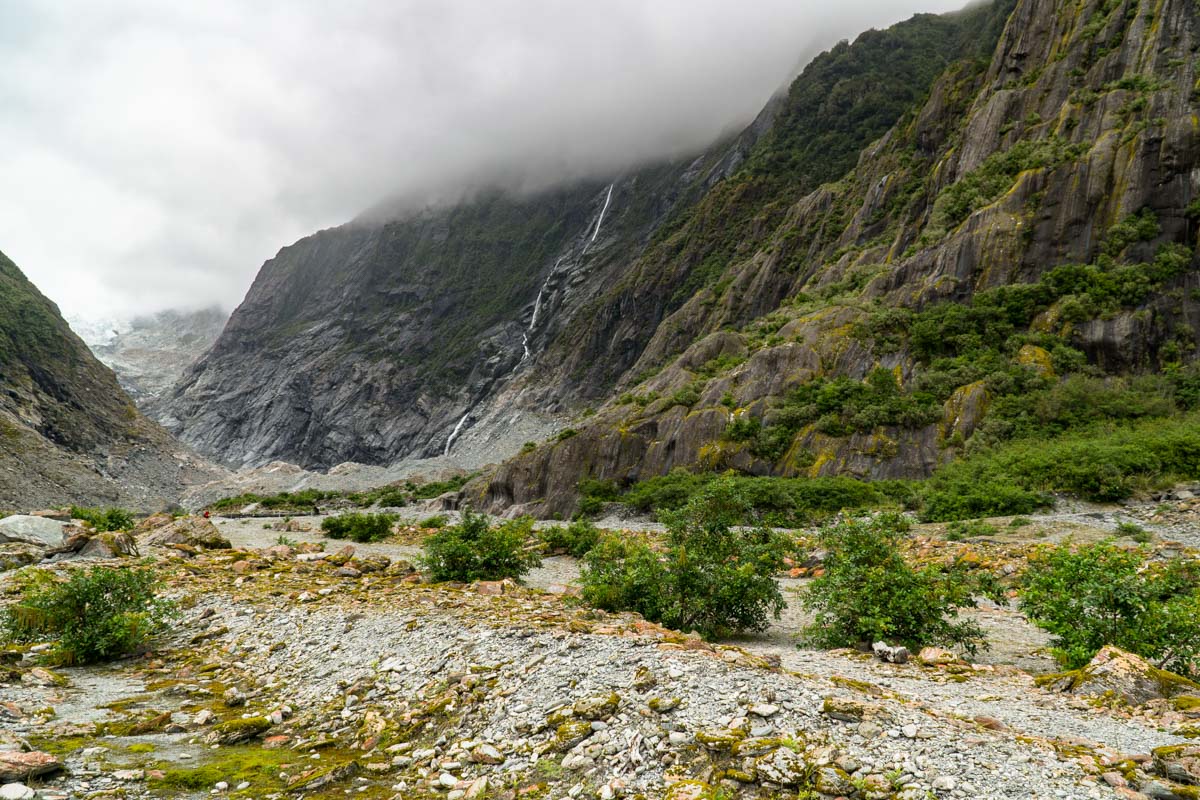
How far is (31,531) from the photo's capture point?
23016 millimetres

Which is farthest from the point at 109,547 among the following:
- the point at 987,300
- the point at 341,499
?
the point at 341,499

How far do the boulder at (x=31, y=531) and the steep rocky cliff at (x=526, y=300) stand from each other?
76345 mm

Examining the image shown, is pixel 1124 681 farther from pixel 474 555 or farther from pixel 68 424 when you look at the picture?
pixel 68 424

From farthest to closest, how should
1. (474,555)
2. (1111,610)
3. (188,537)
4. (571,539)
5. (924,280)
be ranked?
(924,280) < (571,539) < (188,537) < (474,555) < (1111,610)

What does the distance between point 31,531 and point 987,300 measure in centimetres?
4911

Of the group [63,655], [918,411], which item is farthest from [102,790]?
[918,411]

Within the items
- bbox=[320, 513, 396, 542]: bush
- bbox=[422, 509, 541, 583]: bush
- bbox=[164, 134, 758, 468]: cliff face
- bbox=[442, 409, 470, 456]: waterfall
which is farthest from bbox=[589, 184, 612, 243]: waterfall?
bbox=[422, 509, 541, 583]: bush

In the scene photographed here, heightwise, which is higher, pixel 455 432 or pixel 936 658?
pixel 936 658

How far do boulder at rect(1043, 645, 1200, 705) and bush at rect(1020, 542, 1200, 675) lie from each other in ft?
1.85

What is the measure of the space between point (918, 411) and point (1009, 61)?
150ft

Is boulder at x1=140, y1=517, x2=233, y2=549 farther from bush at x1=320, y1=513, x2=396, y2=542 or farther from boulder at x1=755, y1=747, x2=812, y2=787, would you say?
boulder at x1=755, y1=747, x2=812, y2=787

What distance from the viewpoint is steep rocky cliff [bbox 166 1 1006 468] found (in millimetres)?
107875

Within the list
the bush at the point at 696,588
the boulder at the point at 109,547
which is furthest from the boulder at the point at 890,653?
the boulder at the point at 109,547

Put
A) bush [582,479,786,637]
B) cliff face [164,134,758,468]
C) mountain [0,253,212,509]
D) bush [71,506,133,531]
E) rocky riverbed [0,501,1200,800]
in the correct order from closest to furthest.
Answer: rocky riverbed [0,501,1200,800] < bush [582,479,786,637] < bush [71,506,133,531] < mountain [0,253,212,509] < cliff face [164,134,758,468]
